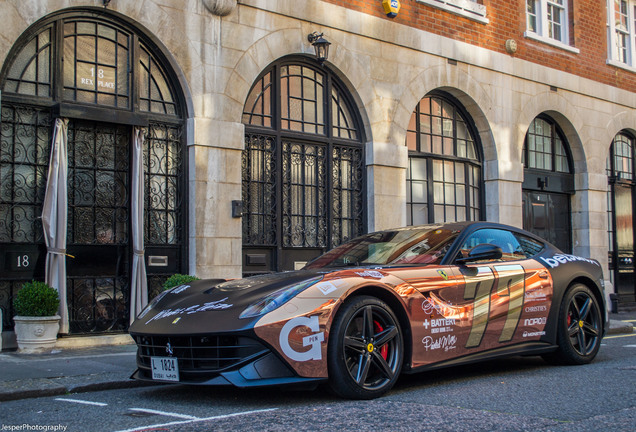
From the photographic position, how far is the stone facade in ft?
35.3

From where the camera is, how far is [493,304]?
6.43 m

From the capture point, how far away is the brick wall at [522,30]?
14234 mm

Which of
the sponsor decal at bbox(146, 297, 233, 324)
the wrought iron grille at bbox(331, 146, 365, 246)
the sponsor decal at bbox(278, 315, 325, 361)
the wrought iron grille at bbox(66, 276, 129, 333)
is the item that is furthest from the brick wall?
the sponsor decal at bbox(278, 315, 325, 361)

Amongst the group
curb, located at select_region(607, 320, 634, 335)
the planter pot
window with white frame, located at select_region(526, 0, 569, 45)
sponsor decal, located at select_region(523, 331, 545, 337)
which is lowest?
curb, located at select_region(607, 320, 634, 335)

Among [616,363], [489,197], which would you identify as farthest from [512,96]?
[616,363]

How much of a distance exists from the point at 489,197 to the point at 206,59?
24.2 ft

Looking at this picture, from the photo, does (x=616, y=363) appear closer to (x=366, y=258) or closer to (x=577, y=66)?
(x=366, y=258)

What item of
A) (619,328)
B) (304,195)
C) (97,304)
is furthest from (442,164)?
(97,304)

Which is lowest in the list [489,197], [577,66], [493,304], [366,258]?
[493,304]

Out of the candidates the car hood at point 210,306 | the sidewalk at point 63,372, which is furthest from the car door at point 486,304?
the sidewalk at point 63,372

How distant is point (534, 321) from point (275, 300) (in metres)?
2.85

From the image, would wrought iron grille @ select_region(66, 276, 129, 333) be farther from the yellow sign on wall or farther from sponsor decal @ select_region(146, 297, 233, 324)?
the yellow sign on wall

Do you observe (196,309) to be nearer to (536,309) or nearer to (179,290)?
(179,290)

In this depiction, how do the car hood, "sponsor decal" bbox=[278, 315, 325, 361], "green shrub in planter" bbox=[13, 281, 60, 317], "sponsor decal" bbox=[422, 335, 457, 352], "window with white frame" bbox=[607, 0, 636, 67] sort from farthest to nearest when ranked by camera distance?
"window with white frame" bbox=[607, 0, 636, 67] → "green shrub in planter" bbox=[13, 281, 60, 317] → "sponsor decal" bbox=[422, 335, 457, 352] → the car hood → "sponsor decal" bbox=[278, 315, 325, 361]
